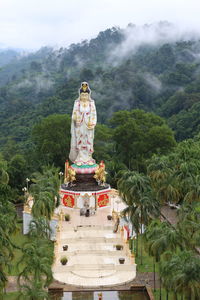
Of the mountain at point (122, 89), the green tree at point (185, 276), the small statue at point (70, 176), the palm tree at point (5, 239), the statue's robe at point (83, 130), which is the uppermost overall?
the mountain at point (122, 89)

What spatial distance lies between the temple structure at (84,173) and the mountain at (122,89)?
2052 centimetres

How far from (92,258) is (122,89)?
5182 cm

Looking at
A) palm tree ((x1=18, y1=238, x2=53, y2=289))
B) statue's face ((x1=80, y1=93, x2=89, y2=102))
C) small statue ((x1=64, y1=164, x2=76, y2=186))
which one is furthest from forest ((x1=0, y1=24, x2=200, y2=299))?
statue's face ((x1=80, y1=93, x2=89, y2=102))

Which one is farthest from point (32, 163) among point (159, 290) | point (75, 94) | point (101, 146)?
point (75, 94)

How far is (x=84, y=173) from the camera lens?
116 feet

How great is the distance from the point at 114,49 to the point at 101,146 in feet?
265

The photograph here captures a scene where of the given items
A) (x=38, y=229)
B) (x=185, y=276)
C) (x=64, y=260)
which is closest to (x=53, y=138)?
(x=64, y=260)

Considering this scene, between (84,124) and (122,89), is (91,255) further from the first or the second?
(122,89)

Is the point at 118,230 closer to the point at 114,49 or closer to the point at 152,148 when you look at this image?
the point at 152,148

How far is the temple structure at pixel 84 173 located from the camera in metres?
33.7

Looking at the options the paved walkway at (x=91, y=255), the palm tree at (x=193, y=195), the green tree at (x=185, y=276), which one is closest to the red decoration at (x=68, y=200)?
the paved walkway at (x=91, y=255)

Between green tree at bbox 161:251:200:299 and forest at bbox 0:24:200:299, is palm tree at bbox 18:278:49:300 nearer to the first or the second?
forest at bbox 0:24:200:299

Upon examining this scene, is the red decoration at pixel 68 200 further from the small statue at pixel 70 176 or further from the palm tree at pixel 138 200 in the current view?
the palm tree at pixel 138 200

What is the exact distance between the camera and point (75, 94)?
7588cm
